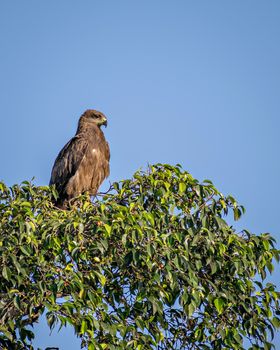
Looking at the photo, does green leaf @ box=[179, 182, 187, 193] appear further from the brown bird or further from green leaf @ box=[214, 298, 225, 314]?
the brown bird

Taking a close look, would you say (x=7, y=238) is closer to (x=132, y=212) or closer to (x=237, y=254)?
(x=132, y=212)

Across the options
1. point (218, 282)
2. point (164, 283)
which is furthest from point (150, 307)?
point (218, 282)

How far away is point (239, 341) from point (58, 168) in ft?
19.3

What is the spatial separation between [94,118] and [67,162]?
1.16m

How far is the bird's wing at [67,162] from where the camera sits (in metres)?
12.4

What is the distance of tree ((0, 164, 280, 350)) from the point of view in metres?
7.16

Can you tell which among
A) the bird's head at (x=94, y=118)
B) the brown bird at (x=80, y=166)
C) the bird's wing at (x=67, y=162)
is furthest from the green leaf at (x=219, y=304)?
the bird's head at (x=94, y=118)

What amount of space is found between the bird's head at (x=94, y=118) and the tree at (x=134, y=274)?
4930 millimetres

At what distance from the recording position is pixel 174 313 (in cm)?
782

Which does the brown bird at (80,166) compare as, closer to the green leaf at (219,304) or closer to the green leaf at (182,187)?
the green leaf at (182,187)

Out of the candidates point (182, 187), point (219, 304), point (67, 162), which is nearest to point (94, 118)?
point (67, 162)

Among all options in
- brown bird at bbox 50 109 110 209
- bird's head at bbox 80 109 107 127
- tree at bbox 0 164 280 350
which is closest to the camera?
tree at bbox 0 164 280 350

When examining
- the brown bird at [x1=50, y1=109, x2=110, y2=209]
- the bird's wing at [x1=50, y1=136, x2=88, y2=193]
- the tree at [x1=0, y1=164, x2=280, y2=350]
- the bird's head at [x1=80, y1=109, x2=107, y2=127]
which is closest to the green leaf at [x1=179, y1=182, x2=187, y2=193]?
the tree at [x1=0, y1=164, x2=280, y2=350]

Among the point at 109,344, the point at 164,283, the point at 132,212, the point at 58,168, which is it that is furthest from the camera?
the point at 58,168
